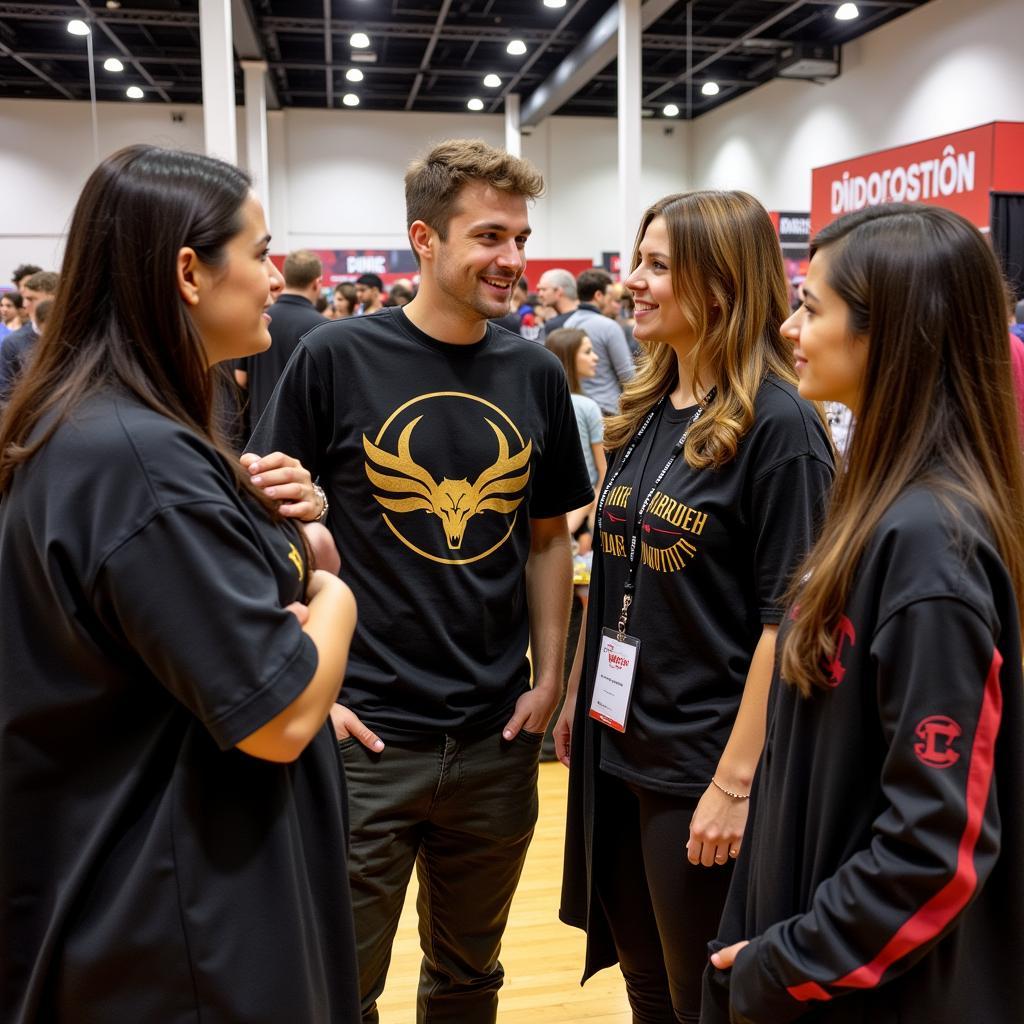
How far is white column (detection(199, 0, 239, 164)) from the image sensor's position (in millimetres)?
7031

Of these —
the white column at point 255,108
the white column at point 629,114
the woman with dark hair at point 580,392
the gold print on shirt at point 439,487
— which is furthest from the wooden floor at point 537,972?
the white column at point 255,108

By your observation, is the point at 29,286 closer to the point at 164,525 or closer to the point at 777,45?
the point at 164,525

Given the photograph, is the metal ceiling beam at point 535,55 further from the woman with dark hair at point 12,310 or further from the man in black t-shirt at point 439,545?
the man in black t-shirt at point 439,545

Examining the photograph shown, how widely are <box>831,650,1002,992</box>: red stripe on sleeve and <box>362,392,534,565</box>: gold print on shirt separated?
105 centimetres

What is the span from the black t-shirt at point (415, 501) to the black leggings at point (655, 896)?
11.5 inches

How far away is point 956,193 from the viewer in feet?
22.8

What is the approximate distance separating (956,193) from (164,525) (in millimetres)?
7094

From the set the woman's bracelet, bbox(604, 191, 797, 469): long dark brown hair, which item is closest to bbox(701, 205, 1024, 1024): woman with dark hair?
the woman's bracelet

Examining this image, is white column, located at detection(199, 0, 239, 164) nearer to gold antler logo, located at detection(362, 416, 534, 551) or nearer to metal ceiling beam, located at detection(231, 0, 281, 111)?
metal ceiling beam, located at detection(231, 0, 281, 111)

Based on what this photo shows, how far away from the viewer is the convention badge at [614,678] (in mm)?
1773

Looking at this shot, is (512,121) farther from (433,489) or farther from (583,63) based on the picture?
(433,489)

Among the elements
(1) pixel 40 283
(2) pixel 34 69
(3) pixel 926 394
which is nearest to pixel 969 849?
(3) pixel 926 394

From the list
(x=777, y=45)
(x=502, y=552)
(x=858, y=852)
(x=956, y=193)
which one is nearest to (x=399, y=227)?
(x=777, y=45)

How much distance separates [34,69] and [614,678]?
13.9 meters
